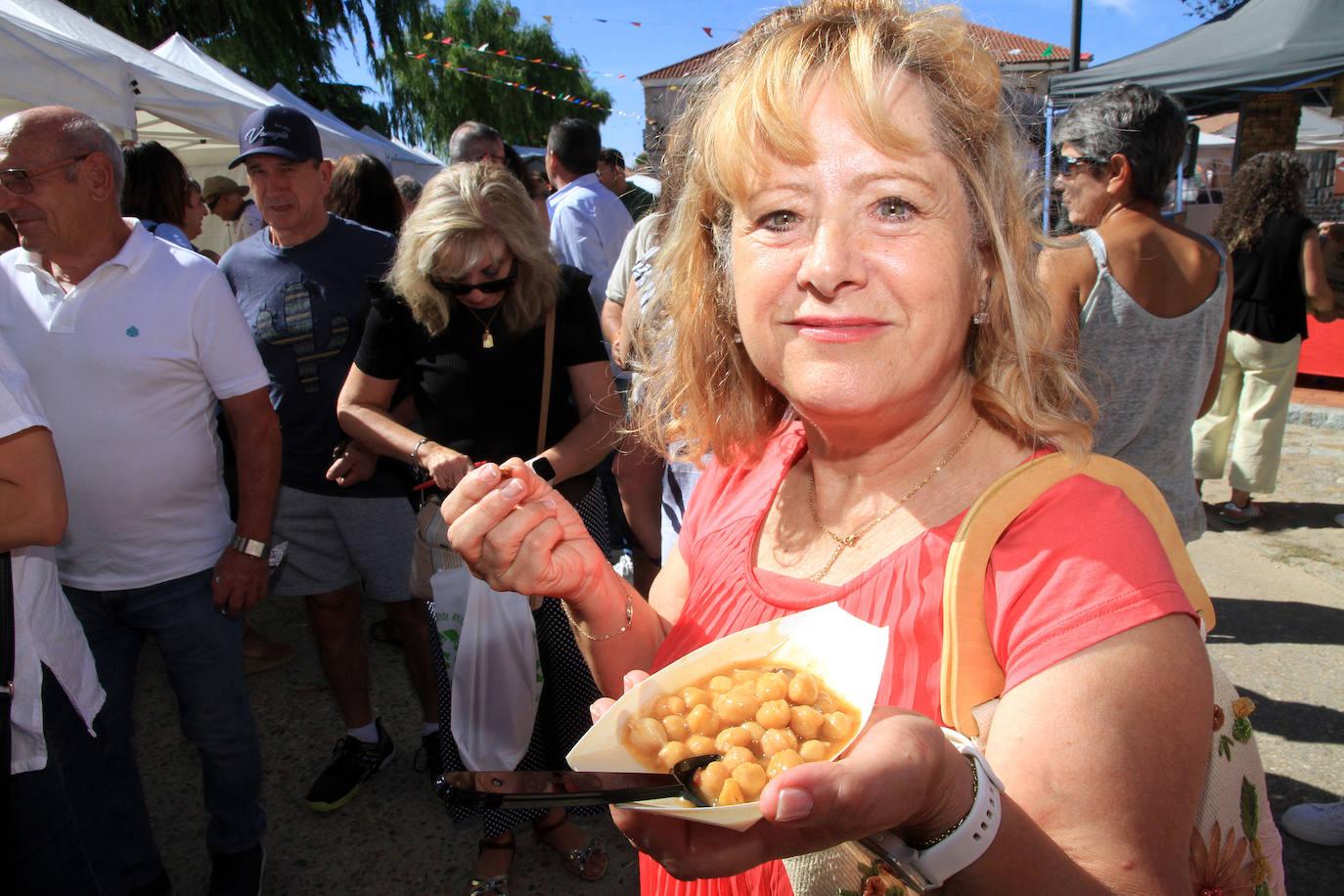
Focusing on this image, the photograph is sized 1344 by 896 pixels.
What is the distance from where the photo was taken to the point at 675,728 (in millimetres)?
998

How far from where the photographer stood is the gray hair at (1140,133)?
8.82 ft

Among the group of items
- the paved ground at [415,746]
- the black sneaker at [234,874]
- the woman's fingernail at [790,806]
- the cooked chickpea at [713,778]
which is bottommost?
the paved ground at [415,746]

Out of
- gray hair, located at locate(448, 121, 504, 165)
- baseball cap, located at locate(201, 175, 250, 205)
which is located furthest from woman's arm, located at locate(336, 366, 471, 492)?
baseball cap, located at locate(201, 175, 250, 205)

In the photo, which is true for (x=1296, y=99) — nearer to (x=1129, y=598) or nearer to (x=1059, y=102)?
(x=1059, y=102)

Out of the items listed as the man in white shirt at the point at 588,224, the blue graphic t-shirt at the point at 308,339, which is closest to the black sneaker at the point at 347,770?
the blue graphic t-shirt at the point at 308,339

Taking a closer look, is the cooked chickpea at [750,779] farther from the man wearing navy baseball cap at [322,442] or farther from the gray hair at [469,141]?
the gray hair at [469,141]

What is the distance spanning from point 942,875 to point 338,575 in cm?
287

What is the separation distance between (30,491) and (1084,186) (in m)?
3.05

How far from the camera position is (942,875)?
0.86 metres

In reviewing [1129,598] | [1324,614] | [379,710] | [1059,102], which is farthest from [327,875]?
[1059,102]

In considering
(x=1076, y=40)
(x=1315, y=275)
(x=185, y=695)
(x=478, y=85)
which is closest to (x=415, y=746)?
(x=185, y=695)

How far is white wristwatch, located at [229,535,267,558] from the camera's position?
8.46 feet

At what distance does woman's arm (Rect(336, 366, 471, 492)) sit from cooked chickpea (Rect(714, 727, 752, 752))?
5.58ft

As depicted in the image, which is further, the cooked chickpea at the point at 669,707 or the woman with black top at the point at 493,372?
the woman with black top at the point at 493,372
